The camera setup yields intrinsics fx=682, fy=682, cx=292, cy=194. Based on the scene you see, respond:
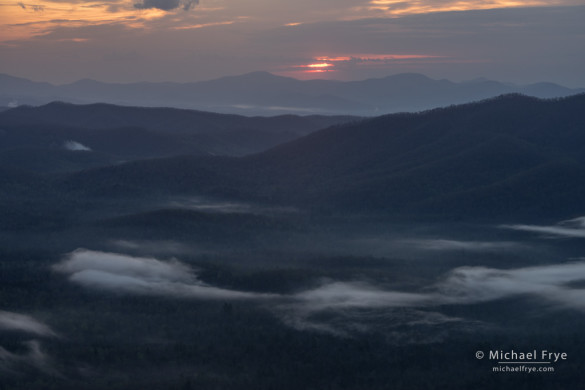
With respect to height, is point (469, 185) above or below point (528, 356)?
above

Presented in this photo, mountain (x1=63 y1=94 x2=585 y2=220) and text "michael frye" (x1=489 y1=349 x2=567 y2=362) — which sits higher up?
mountain (x1=63 y1=94 x2=585 y2=220)

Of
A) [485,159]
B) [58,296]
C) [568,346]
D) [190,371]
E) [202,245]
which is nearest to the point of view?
[190,371]

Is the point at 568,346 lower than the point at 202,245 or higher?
lower

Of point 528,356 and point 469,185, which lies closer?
point 528,356

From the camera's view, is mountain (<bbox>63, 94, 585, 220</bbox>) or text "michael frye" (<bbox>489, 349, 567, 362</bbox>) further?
mountain (<bbox>63, 94, 585, 220</bbox>)

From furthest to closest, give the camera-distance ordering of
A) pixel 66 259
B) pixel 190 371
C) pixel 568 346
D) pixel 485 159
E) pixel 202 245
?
pixel 485 159
pixel 202 245
pixel 66 259
pixel 568 346
pixel 190 371

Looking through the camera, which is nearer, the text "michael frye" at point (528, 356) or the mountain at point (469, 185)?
the text "michael frye" at point (528, 356)

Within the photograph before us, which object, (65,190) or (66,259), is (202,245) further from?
(65,190)

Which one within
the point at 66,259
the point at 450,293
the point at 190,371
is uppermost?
the point at 66,259

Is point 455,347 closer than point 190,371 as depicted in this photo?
No

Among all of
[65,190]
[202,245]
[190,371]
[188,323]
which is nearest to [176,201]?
[65,190]

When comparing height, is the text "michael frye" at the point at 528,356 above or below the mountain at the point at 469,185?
below
